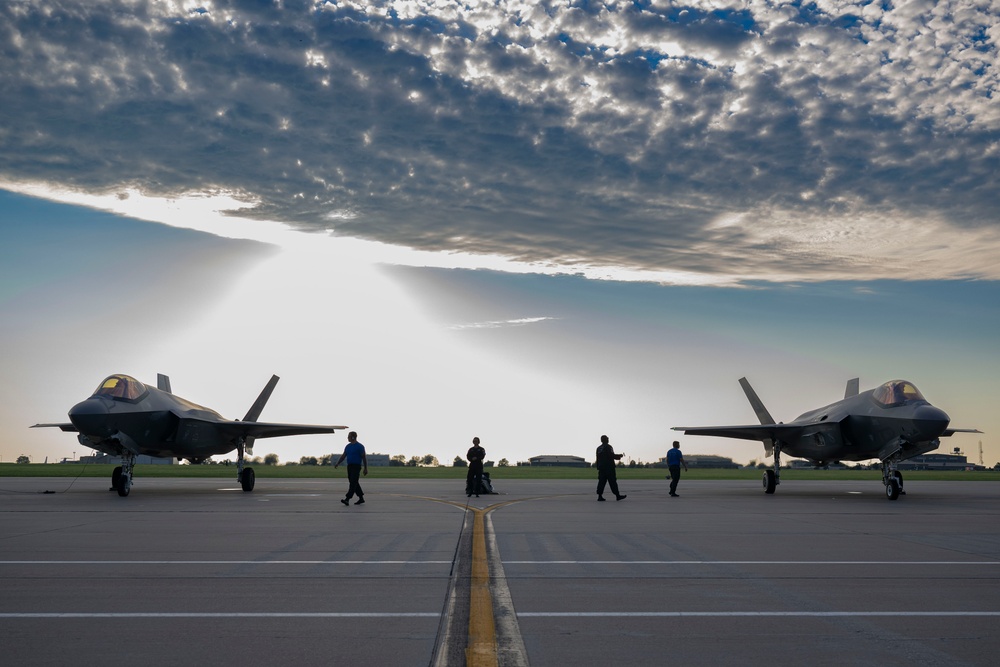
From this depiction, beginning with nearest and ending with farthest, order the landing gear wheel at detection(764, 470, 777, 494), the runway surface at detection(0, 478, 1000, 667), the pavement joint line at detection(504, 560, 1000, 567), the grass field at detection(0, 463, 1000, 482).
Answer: the runway surface at detection(0, 478, 1000, 667)
the pavement joint line at detection(504, 560, 1000, 567)
the landing gear wheel at detection(764, 470, 777, 494)
the grass field at detection(0, 463, 1000, 482)

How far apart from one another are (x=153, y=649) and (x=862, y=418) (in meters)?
24.4

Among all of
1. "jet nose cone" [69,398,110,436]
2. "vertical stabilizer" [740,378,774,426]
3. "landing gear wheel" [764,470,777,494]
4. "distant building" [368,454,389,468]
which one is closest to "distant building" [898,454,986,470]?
"distant building" [368,454,389,468]

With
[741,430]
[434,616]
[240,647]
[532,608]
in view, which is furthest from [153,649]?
[741,430]

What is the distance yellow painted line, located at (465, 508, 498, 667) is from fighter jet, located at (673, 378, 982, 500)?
1772cm

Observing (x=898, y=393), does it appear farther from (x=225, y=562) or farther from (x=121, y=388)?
(x=121, y=388)

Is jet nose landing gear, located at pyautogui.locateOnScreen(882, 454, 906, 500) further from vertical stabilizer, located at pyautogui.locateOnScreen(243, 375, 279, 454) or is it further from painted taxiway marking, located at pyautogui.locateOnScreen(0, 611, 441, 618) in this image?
vertical stabilizer, located at pyautogui.locateOnScreen(243, 375, 279, 454)

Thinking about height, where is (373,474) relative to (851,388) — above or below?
below

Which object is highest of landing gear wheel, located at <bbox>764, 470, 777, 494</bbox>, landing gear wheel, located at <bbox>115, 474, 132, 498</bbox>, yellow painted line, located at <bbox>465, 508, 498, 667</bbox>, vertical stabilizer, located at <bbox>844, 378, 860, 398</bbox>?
vertical stabilizer, located at <bbox>844, 378, 860, 398</bbox>

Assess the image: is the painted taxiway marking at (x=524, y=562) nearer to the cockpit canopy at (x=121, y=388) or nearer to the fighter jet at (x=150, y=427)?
the fighter jet at (x=150, y=427)

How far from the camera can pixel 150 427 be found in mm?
25344

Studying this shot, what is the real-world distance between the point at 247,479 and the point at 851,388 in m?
20.9

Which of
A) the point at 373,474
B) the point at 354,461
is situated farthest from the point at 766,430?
the point at 373,474

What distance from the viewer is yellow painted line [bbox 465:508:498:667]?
206 inches

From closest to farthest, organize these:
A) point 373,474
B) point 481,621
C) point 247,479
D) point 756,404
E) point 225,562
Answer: point 481,621 → point 225,562 → point 247,479 → point 756,404 → point 373,474
